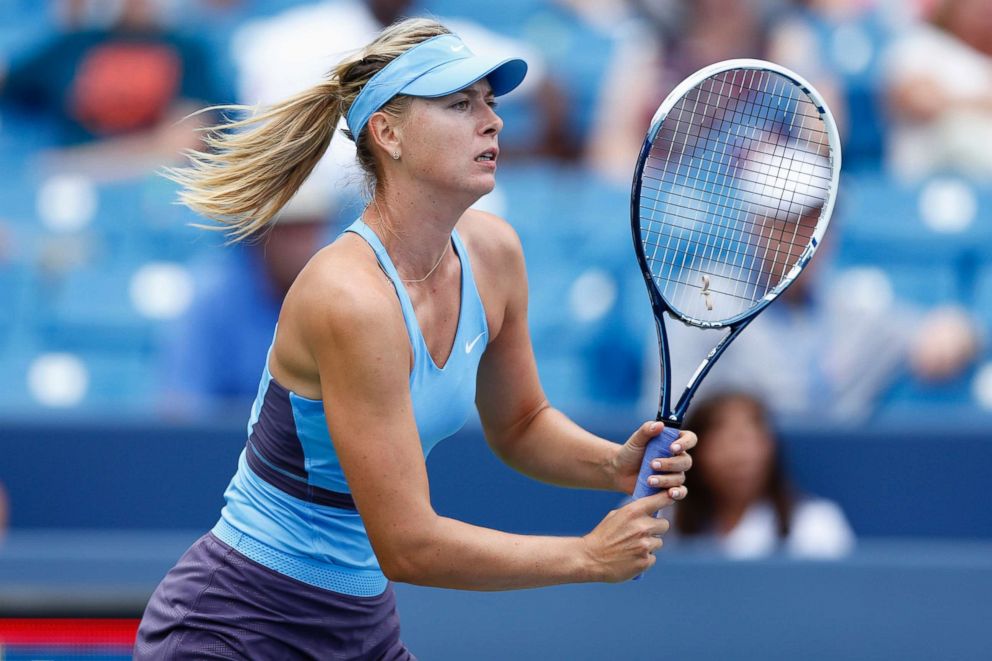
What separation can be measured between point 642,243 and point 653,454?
0.39 m

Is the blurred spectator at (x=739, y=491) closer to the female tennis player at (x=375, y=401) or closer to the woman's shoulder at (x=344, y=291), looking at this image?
the female tennis player at (x=375, y=401)

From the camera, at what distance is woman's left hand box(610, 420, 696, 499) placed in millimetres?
2129

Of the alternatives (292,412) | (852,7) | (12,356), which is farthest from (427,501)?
(852,7)

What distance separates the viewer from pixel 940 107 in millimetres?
5566

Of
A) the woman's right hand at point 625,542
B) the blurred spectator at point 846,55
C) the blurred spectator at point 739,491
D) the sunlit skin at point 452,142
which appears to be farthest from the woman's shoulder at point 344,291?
the blurred spectator at point 846,55

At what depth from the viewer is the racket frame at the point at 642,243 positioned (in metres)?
2.26

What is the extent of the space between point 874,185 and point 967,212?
36 centimetres

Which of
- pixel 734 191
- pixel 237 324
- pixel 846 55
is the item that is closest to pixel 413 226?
pixel 734 191

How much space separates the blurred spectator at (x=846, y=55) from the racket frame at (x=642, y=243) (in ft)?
10.4

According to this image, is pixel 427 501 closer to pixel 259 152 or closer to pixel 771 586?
pixel 259 152

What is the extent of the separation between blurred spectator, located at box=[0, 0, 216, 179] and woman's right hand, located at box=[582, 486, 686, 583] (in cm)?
398

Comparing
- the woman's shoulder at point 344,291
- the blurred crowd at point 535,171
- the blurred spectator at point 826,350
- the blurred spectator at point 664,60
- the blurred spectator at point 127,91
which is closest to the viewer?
the woman's shoulder at point 344,291

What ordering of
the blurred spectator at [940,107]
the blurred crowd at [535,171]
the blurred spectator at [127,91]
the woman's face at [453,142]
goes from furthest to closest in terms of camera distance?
the blurred spectator at [127,91] → the blurred spectator at [940,107] → the blurred crowd at [535,171] → the woman's face at [453,142]

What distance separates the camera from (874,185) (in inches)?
216
